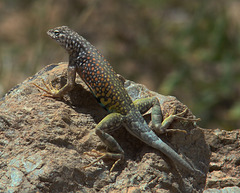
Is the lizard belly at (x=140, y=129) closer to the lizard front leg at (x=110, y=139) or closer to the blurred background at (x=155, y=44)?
the lizard front leg at (x=110, y=139)

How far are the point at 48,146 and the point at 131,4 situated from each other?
698 centimetres

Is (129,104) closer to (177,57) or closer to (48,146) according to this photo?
(48,146)

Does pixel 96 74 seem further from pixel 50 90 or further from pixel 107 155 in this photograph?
pixel 107 155

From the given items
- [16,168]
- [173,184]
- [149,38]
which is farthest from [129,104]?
[149,38]

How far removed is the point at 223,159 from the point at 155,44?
4768 mm

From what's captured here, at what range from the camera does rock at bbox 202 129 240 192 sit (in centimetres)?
404

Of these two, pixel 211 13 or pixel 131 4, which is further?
pixel 131 4

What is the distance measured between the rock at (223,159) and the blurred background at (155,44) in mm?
2468

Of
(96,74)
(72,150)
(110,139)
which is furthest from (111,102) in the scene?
(72,150)

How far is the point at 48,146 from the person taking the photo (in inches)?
135

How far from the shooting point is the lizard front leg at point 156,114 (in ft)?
13.2

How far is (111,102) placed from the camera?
13.4ft

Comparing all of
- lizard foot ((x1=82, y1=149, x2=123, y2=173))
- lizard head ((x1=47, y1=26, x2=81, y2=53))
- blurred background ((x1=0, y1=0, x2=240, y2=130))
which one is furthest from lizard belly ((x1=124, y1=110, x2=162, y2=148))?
blurred background ((x1=0, y1=0, x2=240, y2=130))

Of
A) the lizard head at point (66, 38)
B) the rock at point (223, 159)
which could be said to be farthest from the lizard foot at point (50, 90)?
the rock at point (223, 159)
